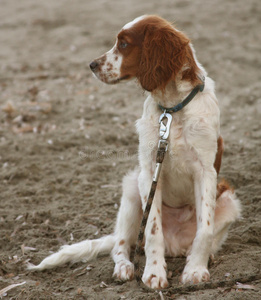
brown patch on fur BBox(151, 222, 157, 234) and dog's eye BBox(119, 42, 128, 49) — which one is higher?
dog's eye BBox(119, 42, 128, 49)

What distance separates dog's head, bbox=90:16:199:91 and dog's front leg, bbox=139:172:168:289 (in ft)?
2.41

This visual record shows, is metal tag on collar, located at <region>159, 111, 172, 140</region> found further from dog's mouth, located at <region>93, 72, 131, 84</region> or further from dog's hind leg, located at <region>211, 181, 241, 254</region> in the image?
dog's hind leg, located at <region>211, 181, 241, 254</region>

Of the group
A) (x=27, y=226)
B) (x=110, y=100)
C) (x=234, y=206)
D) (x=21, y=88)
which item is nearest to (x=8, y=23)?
(x=21, y=88)

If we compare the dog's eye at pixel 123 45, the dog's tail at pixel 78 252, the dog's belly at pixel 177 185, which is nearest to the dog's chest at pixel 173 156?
the dog's belly at pixel 177 185

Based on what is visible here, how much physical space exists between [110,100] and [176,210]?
4073 millimetres

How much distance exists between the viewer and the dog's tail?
3715mm

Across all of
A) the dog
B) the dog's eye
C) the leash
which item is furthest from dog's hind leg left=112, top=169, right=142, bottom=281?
the dog's eye

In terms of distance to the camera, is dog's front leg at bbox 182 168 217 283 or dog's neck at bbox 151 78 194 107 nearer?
dog's front leg at bbox 182 168 217 283

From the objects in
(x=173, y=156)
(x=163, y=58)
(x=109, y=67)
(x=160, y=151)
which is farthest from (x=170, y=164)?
(x=109, y=67)

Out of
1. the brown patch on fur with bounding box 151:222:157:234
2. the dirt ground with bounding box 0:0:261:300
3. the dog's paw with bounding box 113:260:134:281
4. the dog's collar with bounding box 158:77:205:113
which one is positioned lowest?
the dirt ground with bounding box 0:0:261:300

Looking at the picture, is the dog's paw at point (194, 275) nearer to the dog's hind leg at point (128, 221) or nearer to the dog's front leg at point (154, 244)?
the dog's front leg at point (154, 244)

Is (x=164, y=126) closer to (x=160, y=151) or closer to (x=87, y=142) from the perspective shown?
(x=160, y=151)

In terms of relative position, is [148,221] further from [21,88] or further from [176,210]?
[21,88]

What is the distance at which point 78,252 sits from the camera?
149 inches
